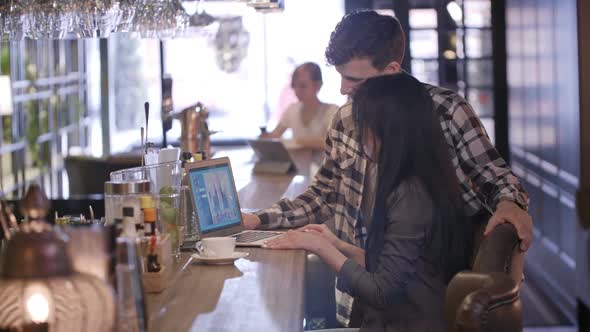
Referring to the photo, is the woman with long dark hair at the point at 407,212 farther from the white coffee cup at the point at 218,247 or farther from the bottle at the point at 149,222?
the bottle at the point at 149,222

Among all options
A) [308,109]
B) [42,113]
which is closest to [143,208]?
[308,109]

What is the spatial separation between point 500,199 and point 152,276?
0.98 meters

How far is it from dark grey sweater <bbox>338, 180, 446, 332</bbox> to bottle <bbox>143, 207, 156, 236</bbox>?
553mm

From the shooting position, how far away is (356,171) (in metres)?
2.80

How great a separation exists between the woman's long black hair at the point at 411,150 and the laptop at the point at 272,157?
9.23ft

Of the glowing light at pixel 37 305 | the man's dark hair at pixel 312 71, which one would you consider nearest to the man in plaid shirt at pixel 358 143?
the glowing light at pixel 37 305

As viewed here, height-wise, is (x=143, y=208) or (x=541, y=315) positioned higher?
(x=143, y=208)

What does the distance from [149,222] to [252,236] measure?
76 cm

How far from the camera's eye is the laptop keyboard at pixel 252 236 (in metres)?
2.83

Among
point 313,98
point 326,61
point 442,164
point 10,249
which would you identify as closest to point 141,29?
point 326,61

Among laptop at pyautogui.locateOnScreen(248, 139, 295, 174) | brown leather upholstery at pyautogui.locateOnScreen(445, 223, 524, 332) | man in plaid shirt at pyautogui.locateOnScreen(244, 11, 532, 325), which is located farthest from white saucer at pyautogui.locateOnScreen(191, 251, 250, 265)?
laptop at pyautogui.locateOnScreen(248, 139, 295, 174)

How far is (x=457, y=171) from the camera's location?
272 centimetres

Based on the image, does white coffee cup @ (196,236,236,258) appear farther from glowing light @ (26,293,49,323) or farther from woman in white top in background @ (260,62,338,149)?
woman in white top in background @ (260,62,338,149)

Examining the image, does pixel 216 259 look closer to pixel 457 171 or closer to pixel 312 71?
pixel 457 171
